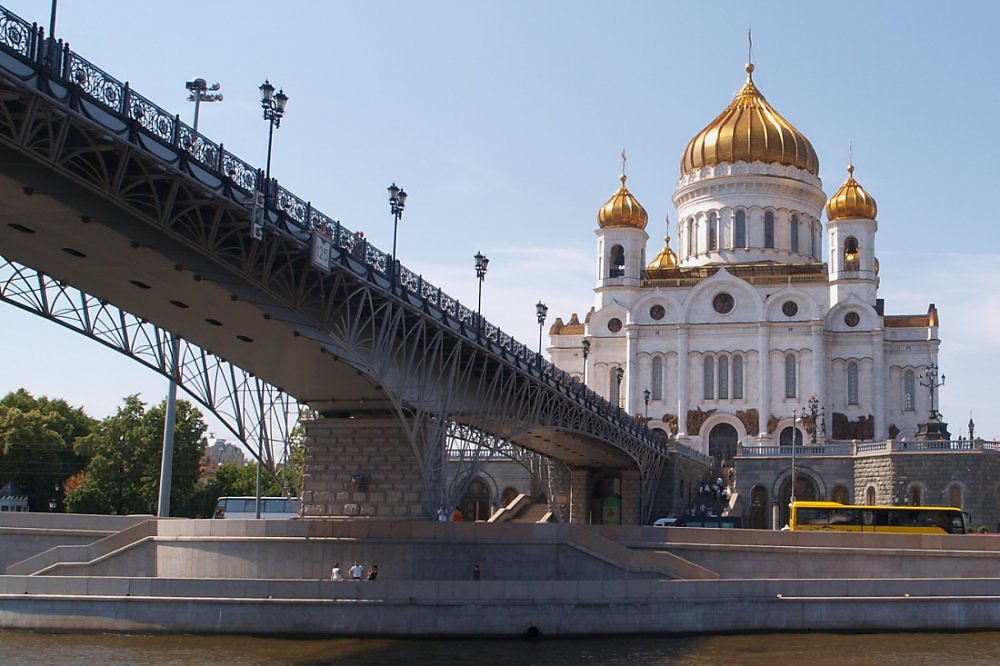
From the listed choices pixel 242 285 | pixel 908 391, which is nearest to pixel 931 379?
pixel 908 391

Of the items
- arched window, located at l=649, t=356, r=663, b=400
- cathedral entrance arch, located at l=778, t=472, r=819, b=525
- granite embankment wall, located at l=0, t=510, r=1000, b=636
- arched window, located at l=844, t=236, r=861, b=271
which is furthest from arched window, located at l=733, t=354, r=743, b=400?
granite embankment wall, located at l=0, t=510, r=1000, b=636

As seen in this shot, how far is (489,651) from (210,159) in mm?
12169

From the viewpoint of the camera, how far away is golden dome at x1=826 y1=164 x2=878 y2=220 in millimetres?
75688

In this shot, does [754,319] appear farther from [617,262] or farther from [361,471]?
[361,471]

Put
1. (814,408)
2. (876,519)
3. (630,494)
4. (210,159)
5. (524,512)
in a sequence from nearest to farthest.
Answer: (210,159) → (876,519) → (630,494) → (524,512) → (814,408)

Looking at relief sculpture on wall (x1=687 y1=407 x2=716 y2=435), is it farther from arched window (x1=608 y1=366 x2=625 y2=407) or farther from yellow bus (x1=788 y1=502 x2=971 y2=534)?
yellow bus (x1=788 y1=502 x2=971 y2=534)

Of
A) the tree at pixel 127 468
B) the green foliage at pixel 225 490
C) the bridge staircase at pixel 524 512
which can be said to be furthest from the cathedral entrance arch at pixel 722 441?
the tree at pixel 127 468

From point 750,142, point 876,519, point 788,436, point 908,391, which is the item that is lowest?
point 876,519

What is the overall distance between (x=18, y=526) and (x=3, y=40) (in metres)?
21.2

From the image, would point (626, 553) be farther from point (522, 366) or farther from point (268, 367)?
point (268, 367)

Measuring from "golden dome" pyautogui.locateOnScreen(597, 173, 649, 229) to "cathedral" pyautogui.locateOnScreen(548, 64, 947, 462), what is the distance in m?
0.09

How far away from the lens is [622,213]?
3177 inches

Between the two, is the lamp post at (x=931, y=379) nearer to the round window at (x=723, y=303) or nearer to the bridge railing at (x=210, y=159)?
the round window at (x=723, y=303)

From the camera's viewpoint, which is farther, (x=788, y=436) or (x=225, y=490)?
(x=788, y=436)
